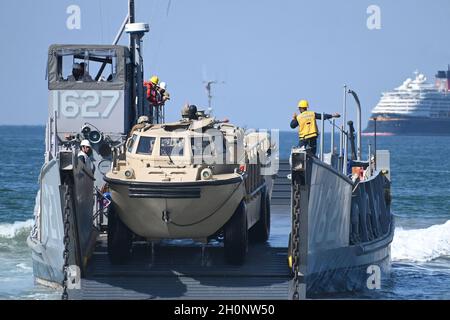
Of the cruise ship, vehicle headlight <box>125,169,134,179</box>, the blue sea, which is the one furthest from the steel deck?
the cruise ship

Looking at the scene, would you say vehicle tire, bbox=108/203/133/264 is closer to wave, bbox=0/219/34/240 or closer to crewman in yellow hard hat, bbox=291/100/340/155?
crewman in yellow hard hat, bbox=291/100/340/155

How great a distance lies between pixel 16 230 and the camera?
110 feet

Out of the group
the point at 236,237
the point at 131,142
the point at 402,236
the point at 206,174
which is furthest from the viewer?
the point at 402,236

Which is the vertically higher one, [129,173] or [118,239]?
[129,173]

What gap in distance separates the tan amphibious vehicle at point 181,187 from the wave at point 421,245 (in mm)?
11216

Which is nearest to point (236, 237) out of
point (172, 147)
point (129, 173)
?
point (172, 147)

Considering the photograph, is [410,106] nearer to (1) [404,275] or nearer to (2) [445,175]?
(2) [445,175]

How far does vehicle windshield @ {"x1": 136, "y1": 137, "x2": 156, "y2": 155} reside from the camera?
18844 mm

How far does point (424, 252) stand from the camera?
3081 cm

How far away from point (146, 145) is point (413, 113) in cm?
13856

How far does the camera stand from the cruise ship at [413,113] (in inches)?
6117

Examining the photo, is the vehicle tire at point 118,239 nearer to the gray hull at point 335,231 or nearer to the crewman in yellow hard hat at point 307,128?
the gray hull at point 335,231

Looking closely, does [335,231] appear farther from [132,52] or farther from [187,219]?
[132,52]
